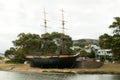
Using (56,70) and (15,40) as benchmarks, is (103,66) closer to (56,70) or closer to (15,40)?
(56,70)

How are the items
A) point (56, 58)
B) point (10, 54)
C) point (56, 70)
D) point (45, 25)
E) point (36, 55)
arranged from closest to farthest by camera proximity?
1. point (56, 70)
2. point (56, 58)
3. point (36, 55)
4. point (45, 25)
5. point (10, 54)

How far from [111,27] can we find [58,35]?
137 feet

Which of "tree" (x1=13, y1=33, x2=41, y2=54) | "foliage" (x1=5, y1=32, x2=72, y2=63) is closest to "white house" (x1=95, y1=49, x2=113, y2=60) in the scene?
"foliage" (x1=5, y1=32, x2=72, y2=63)

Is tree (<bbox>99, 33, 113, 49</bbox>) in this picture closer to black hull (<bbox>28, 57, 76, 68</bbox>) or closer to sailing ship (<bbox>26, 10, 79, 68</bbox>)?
sailing ship (<bbox>26, 10, 79, 68</bbox>)

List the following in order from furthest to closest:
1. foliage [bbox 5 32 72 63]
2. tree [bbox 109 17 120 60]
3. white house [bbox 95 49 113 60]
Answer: white house [bbox 95 49 113 60] < foliage [bbox 5 32 72 63] < tree [bbox 109 17 120 60]

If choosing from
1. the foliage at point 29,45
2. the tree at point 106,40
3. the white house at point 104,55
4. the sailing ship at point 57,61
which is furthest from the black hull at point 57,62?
the white house at point 104,55

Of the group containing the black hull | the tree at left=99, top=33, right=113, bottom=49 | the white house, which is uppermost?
the tree at left=99, top=33, right=113, bottom=49

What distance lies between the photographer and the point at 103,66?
72.1m

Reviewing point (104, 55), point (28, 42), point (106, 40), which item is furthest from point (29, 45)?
point (106, 40)

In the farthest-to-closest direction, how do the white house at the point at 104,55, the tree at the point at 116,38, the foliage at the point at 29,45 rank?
1. the white house at the point at 104,55
2. the foliage at the point at 29,45
3. the tree at the point at 116,38

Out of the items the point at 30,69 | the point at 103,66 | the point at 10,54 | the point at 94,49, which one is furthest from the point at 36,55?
the point at 94,49

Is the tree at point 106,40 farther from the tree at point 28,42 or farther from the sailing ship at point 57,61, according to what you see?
the tree at point 28,42

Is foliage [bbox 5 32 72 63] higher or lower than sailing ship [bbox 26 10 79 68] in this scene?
higher

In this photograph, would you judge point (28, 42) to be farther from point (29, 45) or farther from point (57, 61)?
point (57, 61)
